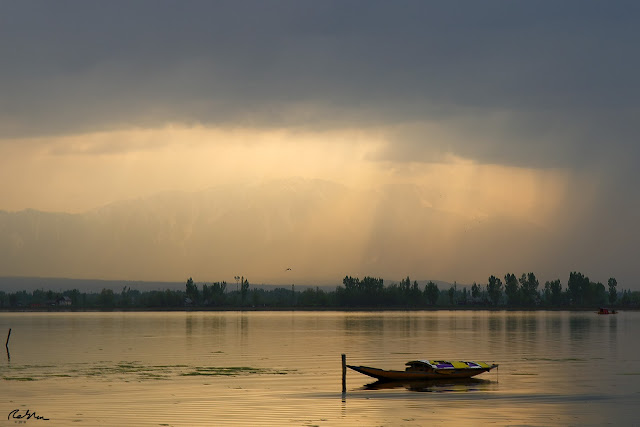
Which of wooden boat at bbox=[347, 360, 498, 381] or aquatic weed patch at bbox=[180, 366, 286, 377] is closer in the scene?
wooden boat at bbox=[347, 360, 498, 381]

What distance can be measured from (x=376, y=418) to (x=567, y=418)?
11248 mm

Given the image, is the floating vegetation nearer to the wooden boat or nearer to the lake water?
the lake water

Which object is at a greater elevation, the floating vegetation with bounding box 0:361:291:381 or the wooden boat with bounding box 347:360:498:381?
the wooden boat with bounding box 347:360:498:381

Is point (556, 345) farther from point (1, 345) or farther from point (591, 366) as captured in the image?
point (1, 345)

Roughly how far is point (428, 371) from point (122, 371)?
2942 centimetres

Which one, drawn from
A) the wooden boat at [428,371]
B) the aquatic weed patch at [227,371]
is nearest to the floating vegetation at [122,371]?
the aquatic weed patch at [227,371]

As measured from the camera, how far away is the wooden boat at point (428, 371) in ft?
221

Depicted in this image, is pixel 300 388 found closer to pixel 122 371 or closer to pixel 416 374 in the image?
pixel 416 374

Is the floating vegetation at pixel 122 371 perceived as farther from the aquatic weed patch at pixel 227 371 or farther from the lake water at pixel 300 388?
the lake water at pixel 300 388

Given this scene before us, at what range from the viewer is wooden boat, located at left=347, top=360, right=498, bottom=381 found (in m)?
67.5
